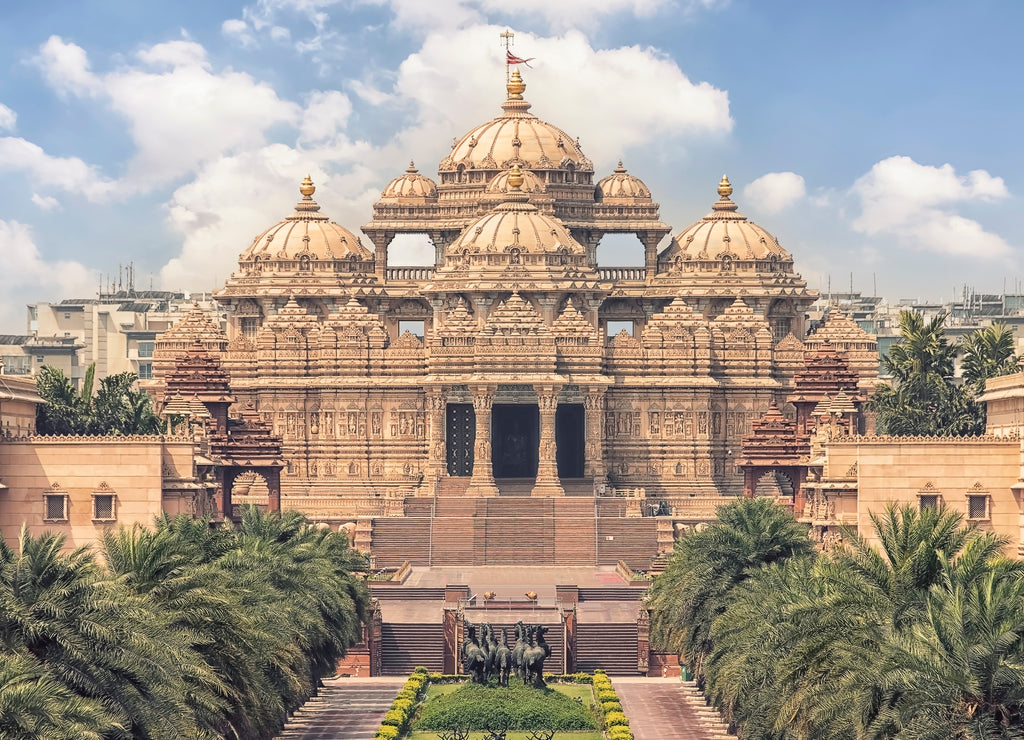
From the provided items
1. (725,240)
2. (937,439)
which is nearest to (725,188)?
(725,240)

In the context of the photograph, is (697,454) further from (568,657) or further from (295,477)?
(568,657)

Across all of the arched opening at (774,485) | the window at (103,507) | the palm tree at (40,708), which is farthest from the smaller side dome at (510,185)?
the palm tree at (40,708)

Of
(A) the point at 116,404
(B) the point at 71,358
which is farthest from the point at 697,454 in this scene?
(B) the point at 71,358

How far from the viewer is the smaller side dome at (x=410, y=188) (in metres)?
141

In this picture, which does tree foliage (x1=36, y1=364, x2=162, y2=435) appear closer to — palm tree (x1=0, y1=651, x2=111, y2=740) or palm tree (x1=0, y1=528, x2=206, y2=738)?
palm tree (x1=0, y1=528, x2=206, y2=738)

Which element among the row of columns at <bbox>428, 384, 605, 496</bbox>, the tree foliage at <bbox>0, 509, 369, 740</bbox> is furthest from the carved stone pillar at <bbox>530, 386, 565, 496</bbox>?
the tree foliage at <bbox>0, 509, 369, 740</bbox>

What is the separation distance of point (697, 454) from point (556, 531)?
16212mm

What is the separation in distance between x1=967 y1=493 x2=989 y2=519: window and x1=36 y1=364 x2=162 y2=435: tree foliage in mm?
39893

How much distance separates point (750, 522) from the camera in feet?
245

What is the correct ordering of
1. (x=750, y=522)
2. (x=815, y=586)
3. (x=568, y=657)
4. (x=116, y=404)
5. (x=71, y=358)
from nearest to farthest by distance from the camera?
(x=815, y=586) < (x=750, y=522) < (x=568, y=657) < (x=116, y=404) < (x=71, y=358)

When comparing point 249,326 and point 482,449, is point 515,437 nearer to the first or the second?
point 482,449

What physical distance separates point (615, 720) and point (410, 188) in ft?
239

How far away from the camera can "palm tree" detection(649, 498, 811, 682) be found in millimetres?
73375

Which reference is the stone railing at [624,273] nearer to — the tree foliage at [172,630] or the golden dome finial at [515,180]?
the golden dome finial at [515,180]
